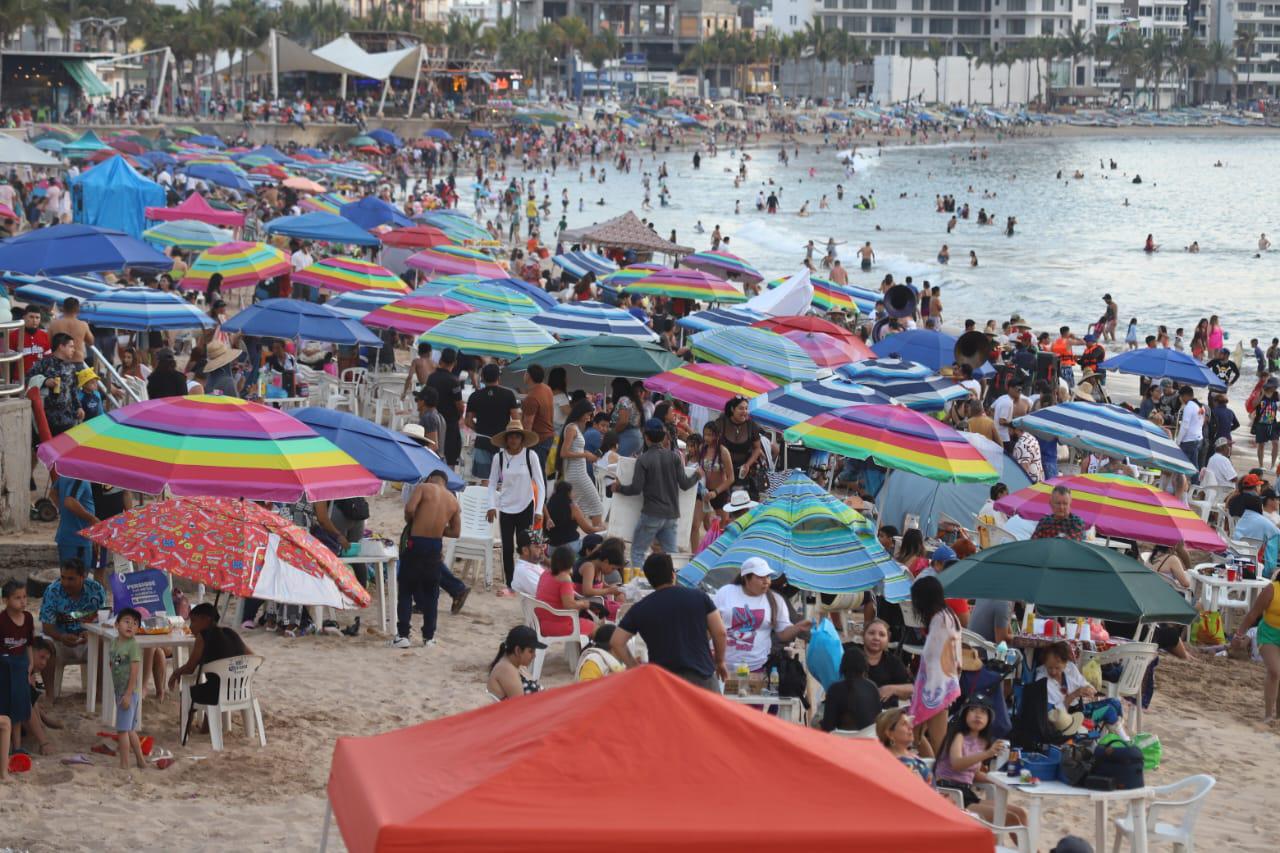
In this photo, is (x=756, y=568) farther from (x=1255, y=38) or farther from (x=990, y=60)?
(x=1255, y=38)

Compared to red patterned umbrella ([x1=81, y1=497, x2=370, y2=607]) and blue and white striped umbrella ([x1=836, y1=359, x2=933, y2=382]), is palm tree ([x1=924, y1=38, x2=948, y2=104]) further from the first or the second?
red patterned umbrella ([x1=81, y1=497, x2=370, y2=607])

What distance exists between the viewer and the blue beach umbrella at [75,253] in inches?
618

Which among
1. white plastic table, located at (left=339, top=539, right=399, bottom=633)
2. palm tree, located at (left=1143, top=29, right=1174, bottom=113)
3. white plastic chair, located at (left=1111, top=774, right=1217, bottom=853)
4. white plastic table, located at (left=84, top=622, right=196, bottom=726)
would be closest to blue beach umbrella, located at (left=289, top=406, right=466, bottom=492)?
white plastic table, located at (left=339, top=539, right=399, bottom=633)

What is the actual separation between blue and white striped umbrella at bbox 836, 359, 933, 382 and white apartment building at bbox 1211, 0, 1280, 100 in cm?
17844

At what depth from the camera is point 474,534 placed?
11.0m

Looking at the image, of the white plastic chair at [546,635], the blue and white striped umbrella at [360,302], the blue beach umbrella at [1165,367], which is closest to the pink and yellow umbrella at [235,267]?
the blue and white striped umbrella at [360,302]

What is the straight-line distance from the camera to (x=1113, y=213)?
7644 centimetres

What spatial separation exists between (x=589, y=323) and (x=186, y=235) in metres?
7.84

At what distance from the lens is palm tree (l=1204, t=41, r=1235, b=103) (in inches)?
6801

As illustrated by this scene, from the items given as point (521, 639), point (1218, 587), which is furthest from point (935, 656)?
point (1218, 587)

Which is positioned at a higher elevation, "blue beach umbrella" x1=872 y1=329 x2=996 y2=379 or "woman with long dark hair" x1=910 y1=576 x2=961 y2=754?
"blue beach umbrella" x1=872 y1=329 x2=996 y2=379

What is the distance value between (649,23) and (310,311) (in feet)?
470

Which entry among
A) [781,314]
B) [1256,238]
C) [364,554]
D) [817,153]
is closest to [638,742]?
[364,554]

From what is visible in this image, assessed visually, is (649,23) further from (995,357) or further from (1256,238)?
(995,357)
